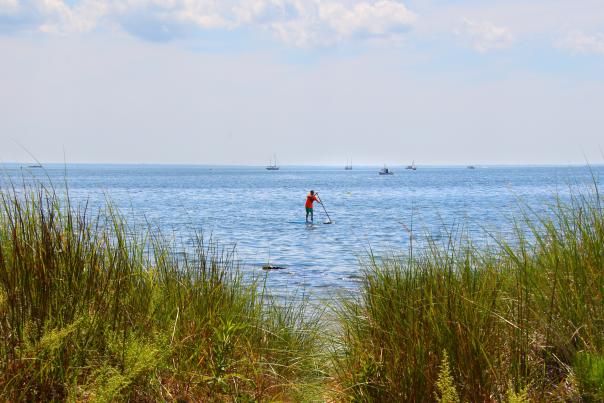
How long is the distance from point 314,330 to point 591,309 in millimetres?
2866

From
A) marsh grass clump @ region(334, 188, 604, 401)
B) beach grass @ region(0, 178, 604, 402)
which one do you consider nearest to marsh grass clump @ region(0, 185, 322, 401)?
beach grass @ region(0, 178, 604, 402)

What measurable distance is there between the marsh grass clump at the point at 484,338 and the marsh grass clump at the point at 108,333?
0.81 meters

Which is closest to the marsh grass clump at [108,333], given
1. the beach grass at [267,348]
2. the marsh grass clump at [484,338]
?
the beach grass at [267,348]

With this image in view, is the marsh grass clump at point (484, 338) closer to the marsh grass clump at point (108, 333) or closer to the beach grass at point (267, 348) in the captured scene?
the beach grass at point (267, 348)

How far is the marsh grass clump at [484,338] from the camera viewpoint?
180 inches

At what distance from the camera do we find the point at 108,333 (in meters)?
5.03

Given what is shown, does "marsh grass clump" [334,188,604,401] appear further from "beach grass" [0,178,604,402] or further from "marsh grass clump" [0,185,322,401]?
"marsh grass clump" [0,185,322,401]

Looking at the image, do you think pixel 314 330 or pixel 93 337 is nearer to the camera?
pixel 93 337

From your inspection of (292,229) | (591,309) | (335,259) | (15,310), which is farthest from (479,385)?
(292,229)

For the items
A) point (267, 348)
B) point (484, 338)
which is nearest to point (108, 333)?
point (267, 348)

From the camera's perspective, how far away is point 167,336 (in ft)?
16.9

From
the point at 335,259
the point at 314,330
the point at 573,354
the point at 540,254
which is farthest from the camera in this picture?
the point at 335,259

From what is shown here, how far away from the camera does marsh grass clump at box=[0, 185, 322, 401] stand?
182 inches

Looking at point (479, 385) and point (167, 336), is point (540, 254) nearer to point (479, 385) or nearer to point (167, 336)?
point (479, 385)
